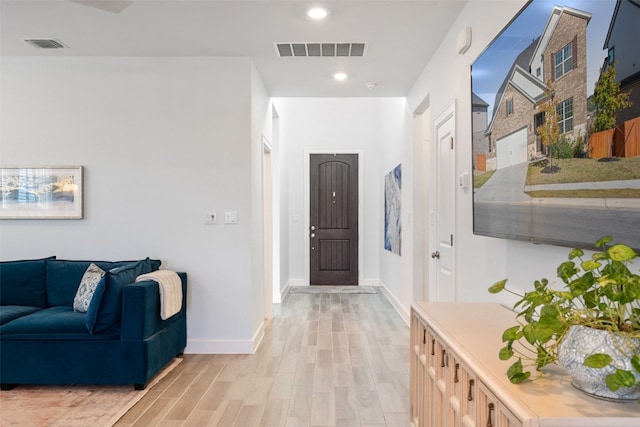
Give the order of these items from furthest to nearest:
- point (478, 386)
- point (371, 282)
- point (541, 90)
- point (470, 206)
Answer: point (371, 282) < point (470, 206) < point (541, 90) < point (478, 386)

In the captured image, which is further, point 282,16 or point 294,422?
point 282,16

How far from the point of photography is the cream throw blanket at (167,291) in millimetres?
3314

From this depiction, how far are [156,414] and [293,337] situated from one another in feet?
6.20

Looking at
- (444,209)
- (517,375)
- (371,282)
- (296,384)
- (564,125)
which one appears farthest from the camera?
(371,282)

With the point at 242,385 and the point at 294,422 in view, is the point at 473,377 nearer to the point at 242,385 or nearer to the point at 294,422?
the point at 294,422

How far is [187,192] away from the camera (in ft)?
13.0

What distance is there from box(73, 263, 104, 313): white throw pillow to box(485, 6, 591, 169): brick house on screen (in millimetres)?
2860

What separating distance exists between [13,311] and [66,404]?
3.06 feet

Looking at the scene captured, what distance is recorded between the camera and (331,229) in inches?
307

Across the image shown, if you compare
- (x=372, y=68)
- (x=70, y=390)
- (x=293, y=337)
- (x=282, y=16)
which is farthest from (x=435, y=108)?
(x=70, y=390)

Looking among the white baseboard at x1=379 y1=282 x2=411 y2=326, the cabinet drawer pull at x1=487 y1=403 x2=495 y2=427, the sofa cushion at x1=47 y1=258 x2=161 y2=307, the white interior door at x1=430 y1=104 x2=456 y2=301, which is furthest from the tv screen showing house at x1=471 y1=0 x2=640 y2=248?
the sofa cushion at x1=47 y1=258 x2=161 y2=307

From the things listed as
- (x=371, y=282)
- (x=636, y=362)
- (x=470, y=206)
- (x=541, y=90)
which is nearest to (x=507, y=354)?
(x=636, y=362)

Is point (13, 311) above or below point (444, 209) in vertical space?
below

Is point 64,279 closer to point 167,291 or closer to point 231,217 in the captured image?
point 167,291
